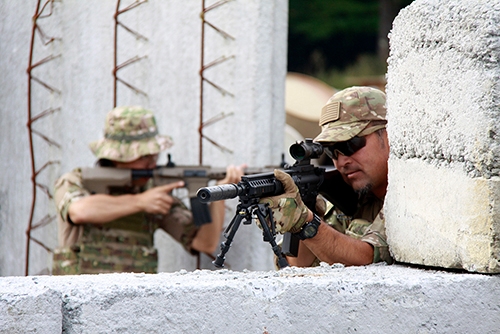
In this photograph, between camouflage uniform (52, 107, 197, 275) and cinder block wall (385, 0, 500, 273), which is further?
camouflage uniform (52, 107, 197, 275)

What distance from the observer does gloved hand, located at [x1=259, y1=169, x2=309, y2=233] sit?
266 centimetres

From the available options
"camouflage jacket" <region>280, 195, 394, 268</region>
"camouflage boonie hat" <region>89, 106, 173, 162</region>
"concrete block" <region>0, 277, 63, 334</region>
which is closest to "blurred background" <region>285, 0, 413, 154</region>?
"camouflage boonie hat" <region>89, 106, 173, 162</region>

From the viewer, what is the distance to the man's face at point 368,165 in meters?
3.07

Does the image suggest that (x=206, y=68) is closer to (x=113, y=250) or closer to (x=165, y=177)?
(x=165, y=177)

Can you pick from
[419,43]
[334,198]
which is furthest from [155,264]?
[419,43]

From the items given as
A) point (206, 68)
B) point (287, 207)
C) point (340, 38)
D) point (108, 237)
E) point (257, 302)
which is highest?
point (340, 38)

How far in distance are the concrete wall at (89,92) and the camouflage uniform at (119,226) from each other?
16.3 inches

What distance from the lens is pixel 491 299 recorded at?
212 centimetres

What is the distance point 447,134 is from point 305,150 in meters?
0.77

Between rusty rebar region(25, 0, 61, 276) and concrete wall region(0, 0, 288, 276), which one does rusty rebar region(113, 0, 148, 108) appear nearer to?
concrete wall region(0, 0, 288, 276)

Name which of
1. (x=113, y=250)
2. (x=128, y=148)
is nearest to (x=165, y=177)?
(x=128, y=148)

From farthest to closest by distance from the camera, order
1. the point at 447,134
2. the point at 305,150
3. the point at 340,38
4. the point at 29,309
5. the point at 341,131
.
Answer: the point at 340,38 < the point at 341,131 < the point at 305,150 < the point at 447,134 < the point at 29,309

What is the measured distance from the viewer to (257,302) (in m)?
1.89

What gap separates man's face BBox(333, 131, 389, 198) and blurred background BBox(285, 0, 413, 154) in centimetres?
970
